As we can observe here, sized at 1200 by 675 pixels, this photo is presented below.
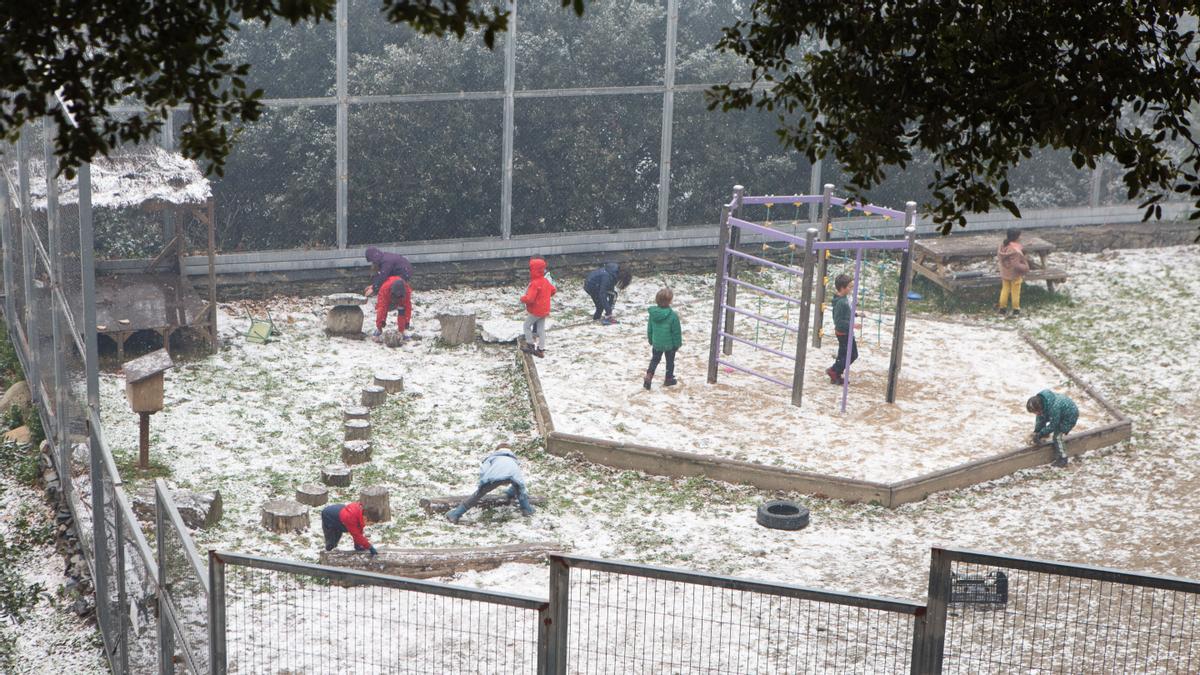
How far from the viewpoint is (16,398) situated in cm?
1421

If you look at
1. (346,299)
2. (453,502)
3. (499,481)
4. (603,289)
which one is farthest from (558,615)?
(346,299)

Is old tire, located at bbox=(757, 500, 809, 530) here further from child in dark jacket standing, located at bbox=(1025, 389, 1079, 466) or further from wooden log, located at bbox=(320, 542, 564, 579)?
child in dark jacket standing, located at bbox=(1025, 389, 1079, 466)

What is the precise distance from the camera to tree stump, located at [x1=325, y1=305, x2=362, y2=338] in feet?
54.4

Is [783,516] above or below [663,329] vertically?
below

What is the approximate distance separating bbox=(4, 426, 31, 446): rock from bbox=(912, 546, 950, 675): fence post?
9921mm

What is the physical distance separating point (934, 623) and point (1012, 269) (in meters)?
13.0

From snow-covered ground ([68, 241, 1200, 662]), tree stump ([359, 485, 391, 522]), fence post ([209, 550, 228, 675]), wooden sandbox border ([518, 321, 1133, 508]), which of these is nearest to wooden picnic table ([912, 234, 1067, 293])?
snow-covered ground ([68, 241, 1200, 662])

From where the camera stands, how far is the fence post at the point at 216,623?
5992 millimetres

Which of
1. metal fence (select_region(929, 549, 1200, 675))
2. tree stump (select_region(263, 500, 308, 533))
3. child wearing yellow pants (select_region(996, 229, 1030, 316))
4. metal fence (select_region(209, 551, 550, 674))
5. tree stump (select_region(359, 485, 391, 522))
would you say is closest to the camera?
metal fence (select_region(929, 549, 1200, 675))

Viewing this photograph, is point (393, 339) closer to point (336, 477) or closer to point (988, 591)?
point (336, 477)

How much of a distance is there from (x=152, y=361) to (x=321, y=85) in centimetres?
698

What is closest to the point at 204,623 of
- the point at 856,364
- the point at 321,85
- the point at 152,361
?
the point at 152,361

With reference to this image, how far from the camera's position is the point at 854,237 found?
20.3m

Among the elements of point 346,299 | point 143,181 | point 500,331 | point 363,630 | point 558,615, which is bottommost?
point 500,331
